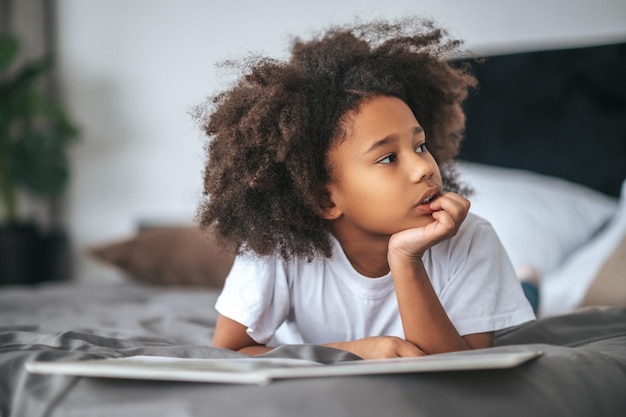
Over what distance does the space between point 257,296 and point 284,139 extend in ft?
0.77

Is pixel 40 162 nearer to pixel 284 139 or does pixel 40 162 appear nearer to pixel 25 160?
pixel 25 160

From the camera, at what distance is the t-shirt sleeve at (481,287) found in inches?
39.3

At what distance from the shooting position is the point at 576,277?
68.4 inches

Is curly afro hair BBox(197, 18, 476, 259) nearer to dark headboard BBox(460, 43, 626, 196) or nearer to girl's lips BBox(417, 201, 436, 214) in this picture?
girl's lips BBox(417, 201, 436, 214)

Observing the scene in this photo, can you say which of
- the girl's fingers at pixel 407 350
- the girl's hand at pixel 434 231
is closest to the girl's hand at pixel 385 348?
the girl's fingers at pixel 407 350

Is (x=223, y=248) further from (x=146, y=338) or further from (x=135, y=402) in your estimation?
(x=135, y=402)

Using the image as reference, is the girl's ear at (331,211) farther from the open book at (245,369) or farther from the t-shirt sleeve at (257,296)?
the open book at (245,369)

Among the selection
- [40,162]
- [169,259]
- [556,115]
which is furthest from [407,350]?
[40,162]

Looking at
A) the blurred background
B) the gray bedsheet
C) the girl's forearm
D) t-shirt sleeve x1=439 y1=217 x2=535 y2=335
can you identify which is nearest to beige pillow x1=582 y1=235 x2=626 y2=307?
the gray bedsheet

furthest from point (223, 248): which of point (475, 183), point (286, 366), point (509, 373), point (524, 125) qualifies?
point (524, 125)

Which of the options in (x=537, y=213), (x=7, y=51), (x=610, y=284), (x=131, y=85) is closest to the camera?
(x=610, y=284)

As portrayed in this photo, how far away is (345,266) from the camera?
1.07m

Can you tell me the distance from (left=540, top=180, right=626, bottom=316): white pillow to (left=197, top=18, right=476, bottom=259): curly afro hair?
32.3 inches

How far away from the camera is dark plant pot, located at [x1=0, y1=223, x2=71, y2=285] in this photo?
10.5 feet
